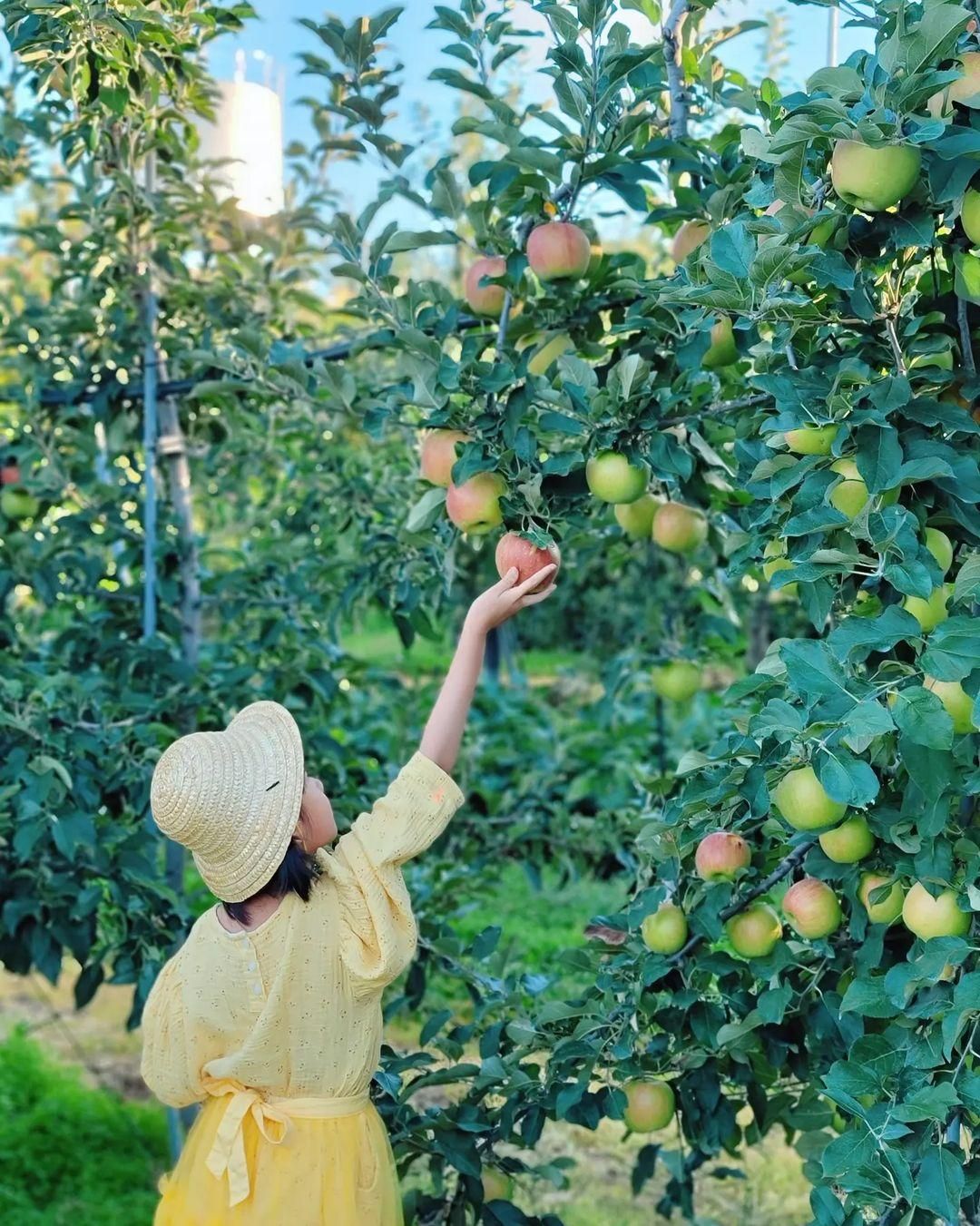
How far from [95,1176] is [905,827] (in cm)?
212

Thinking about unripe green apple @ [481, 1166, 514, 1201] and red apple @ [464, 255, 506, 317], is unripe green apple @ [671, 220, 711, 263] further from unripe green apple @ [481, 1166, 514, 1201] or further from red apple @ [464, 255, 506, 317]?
unripe green apple @ [481, 1166, 514, 1201]

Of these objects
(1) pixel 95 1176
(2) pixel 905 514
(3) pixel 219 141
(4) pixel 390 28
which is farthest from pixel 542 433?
(1) pixel 95 1176

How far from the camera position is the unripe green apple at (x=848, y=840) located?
1.27 metres

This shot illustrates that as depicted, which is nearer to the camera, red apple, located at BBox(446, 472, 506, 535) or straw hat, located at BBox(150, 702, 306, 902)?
straw hat, located at BBox(150, 702, 306, 902)

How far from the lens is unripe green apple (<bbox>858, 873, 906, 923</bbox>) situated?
128 centimetres

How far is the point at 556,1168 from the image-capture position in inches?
74.1

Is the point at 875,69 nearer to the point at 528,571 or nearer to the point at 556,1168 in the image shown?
the point at 528,571

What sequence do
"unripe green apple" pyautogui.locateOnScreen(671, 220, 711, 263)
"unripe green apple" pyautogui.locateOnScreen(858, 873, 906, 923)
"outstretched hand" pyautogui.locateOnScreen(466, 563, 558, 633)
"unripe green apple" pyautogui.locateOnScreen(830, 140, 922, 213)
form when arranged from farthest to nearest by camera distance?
1. "unripe green apple" pyautogui.locateOnScreen(671, 220, 711, 263)
2. "outstretched hand" pyautogui.locateOnScreen(466, 563, 558, 633)
3. "unripe green apple" pyautogui.locateOnScreen(858, 873, 906, 923)
4. "unripe green apple" pyautogui.locateOnScreen(830, 140, 922, 213)

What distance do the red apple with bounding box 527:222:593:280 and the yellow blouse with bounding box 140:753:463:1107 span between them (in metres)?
0.64

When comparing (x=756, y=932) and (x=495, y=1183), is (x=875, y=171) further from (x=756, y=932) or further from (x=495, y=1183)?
(x=495, y=1183)

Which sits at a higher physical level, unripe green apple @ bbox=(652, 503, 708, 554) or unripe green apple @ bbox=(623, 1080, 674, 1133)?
unripe green apple @ bbox=(652, 503, 708, 554)

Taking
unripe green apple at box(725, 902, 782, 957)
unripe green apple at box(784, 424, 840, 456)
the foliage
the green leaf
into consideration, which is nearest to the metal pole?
the foliage

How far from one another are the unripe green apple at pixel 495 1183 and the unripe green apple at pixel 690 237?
4.02 ft

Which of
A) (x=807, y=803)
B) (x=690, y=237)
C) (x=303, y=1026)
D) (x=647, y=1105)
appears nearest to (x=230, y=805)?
(x=303, y=1026)
